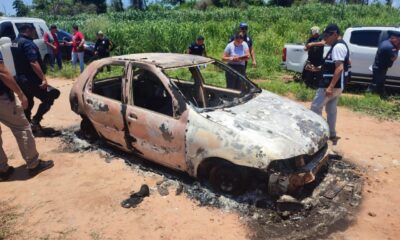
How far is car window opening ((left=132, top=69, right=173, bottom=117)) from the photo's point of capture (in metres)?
5.50

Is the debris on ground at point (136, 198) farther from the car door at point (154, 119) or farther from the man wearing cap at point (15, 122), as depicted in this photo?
Answer: the man wearing cap at point (15, 122)

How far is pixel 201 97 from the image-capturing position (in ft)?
19.1

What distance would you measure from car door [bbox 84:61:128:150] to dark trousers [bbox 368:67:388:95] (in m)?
6.51

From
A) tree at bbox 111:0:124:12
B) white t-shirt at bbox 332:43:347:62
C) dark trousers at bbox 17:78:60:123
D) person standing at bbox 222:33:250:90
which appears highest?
white t-shirt at bbox 332:43:347:62

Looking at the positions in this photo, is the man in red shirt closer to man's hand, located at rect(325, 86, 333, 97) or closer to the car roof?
the car roof

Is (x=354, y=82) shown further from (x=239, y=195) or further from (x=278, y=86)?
(x=239, y=195)

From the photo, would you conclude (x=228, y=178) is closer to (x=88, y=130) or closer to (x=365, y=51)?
(x=88, y=130)

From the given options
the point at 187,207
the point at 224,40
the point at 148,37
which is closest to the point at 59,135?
the point at 187,207

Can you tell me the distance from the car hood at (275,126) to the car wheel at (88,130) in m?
2.60

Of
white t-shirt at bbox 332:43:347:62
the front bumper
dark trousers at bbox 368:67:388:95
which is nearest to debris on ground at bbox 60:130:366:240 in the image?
the front bumper

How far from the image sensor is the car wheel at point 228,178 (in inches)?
175

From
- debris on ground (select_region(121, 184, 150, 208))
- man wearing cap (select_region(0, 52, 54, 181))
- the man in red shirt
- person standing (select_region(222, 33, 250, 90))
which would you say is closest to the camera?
debris on ground (select_region(121, 184, 150, 208))

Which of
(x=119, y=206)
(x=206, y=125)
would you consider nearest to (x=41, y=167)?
(x=119, y=206)

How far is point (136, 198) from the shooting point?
4.73m
